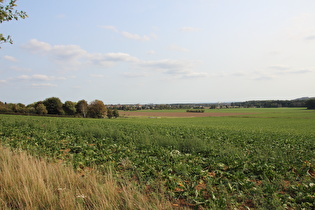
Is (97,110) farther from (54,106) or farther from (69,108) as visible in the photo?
(54,106)

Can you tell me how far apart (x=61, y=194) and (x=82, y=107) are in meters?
89.7

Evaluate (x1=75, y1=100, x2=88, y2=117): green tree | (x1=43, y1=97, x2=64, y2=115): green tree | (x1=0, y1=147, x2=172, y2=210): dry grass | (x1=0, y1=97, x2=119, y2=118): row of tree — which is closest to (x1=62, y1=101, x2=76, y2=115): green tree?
(x1=0, y1=97, x2=119, y2=118): row of tree

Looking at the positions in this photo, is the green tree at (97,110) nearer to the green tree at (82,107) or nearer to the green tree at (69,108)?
the green tree at (82,107)

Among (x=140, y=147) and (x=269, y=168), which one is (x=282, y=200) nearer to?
(x=269, y=168)

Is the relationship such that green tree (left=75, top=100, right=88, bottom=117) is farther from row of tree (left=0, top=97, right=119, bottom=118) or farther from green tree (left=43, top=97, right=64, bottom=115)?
green tree (left=43, top=97, right=64, bottom=115)

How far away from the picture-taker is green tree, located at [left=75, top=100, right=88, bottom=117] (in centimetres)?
8719

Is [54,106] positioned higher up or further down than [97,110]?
higher up

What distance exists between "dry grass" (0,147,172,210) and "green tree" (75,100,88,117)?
87.1 metres

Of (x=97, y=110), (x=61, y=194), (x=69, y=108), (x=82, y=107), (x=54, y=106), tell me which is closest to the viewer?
(x=61, y=194)

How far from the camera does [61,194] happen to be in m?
3.94

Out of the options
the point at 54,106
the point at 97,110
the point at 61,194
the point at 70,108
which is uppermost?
the point at 54,106

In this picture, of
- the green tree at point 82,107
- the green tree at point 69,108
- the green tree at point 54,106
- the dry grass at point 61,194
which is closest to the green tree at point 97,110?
the green tree at point 82,107

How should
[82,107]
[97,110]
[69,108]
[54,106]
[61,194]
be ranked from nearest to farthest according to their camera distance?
[61,194] < [97,110] < [54,106] < [69,108] < [82,107]

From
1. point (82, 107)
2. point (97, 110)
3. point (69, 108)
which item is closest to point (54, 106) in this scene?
point (69, 108)
